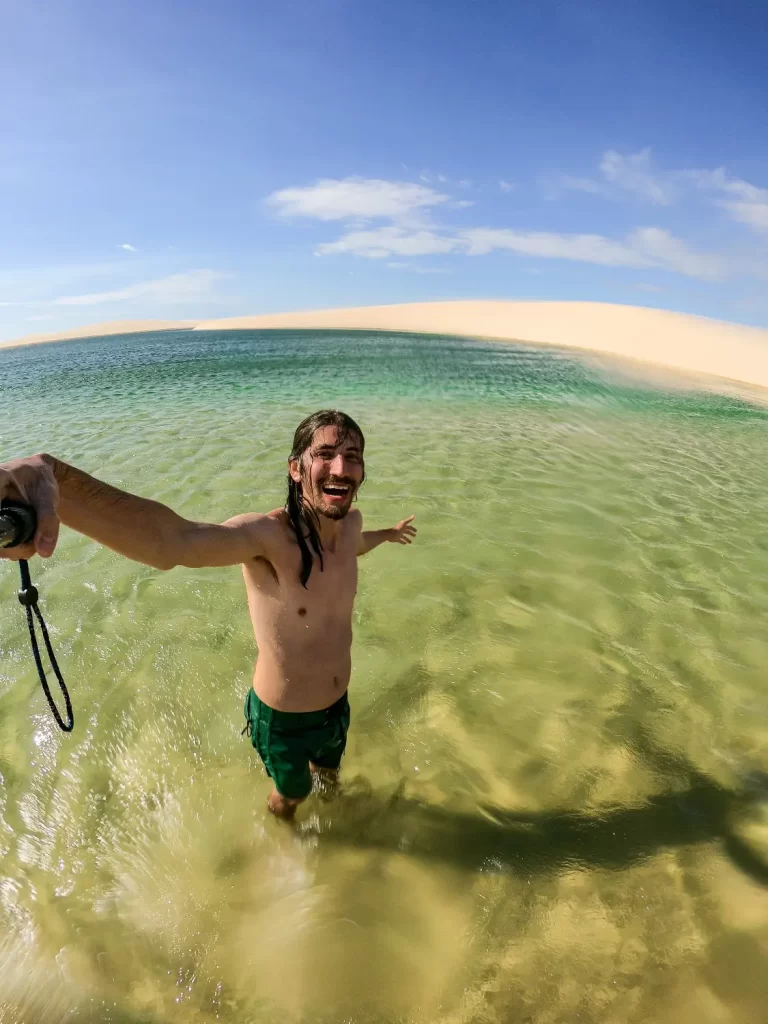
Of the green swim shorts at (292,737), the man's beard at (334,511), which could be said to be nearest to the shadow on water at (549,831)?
the green swim shorts at (292,737)

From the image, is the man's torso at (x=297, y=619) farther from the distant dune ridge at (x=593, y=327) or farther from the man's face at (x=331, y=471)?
the distant dune ridge at (x=593, y=327)

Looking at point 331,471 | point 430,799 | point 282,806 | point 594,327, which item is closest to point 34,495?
point 331,471

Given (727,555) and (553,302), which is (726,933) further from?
(553,302)

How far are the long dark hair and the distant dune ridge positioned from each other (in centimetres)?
3410

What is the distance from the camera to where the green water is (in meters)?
2.07

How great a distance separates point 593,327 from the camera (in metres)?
60.1

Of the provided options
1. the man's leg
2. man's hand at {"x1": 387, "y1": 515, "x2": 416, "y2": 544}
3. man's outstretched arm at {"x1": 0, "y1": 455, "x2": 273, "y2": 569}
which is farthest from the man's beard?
the man's leg

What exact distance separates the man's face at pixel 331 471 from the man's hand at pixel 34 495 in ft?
3.09

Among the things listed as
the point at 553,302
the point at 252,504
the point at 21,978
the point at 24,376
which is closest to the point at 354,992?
the point at 21,978

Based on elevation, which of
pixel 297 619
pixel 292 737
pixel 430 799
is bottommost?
pixel 430 799

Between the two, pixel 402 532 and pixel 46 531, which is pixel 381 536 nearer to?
pixel 402 532

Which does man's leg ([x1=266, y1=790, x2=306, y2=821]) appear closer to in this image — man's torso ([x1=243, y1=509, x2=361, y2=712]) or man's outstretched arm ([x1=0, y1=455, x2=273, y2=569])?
man's torso ([x1=243, y1=509, x2=361, y2=712])

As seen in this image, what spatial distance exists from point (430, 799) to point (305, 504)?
1.76m

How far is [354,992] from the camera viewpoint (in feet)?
6.66
